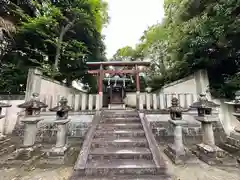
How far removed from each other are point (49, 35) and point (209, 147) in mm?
9893

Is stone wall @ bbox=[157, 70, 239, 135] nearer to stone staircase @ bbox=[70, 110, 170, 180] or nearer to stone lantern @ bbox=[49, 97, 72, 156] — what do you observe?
stone staircase @ bbox=[70, 110, 170, 180]

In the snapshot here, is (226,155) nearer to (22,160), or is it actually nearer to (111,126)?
(111,126)

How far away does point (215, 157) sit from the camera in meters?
3.67

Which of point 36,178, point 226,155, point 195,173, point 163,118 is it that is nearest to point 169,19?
point 163,118

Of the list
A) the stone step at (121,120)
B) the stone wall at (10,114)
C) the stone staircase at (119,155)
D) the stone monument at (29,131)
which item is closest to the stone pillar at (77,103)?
the stone staircase at (119,155)

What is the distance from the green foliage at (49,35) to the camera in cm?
773

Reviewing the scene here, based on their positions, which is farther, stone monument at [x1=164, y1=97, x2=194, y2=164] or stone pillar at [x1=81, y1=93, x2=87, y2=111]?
stone pillar at [x1=81, y1=93, x2=87, y2=111]

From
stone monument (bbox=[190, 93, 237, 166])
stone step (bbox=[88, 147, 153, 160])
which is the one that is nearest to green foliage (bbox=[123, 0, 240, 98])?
stone monument (bbox=[190, 93, 237, 166])

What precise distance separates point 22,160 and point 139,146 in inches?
136

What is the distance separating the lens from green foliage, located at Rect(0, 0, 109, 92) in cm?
773

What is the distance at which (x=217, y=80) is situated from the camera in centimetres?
759

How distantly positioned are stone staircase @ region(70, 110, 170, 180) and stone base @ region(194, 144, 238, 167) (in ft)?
4.74

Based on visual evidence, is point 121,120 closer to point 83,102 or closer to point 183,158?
point 83,102

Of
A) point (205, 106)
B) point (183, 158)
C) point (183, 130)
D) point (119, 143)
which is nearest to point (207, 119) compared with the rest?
point (205, 106)
